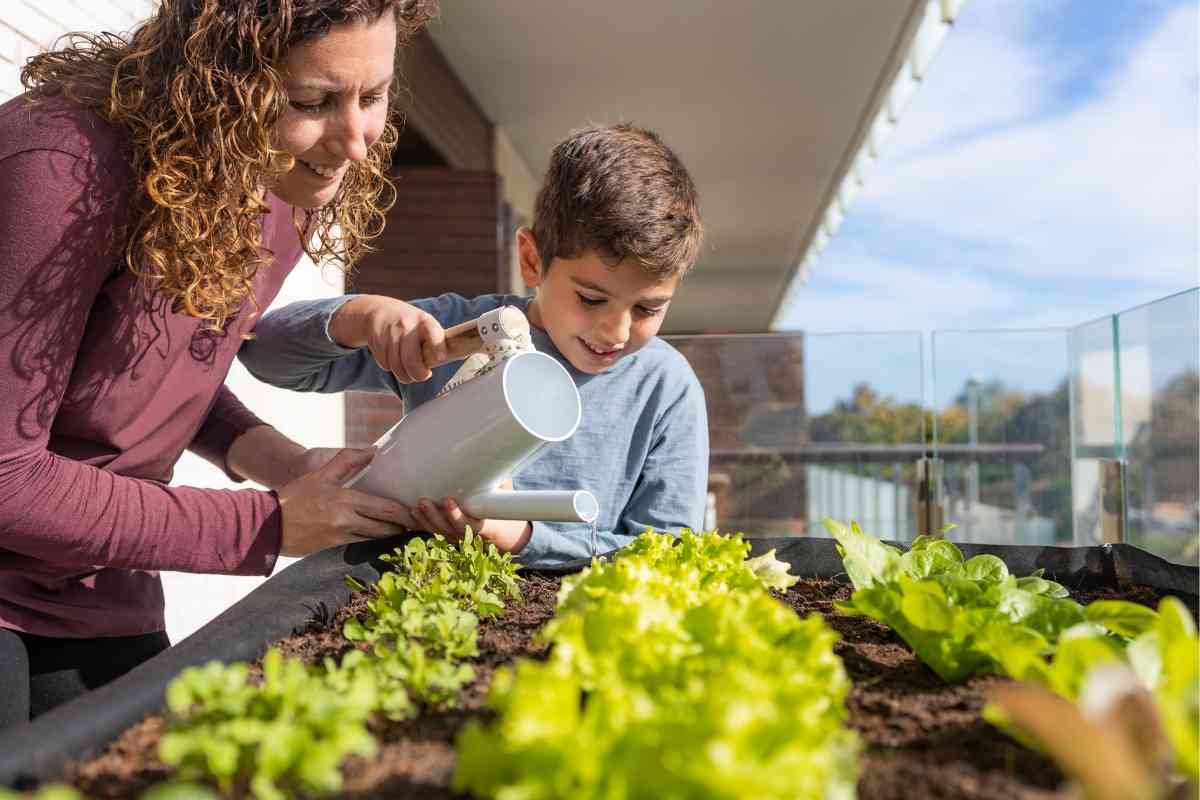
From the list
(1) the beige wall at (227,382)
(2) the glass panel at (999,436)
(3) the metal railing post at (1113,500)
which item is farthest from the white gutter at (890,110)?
(1) the beige wall at (227,382)

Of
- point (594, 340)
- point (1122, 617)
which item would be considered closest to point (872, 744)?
point (1122, 617)

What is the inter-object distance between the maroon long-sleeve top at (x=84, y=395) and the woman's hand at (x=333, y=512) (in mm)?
23

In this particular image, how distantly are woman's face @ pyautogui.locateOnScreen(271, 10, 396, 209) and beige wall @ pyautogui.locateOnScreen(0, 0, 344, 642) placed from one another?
1.47ft

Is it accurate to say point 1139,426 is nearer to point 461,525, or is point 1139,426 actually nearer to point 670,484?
point 670,484

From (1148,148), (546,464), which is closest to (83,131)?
(546,464)

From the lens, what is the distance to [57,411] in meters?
1.06

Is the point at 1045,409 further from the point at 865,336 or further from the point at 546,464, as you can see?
the point at 546,464

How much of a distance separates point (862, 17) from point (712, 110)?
1675 millimetres

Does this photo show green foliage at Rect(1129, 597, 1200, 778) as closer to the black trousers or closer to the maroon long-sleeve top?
the maroon long-sleeve top

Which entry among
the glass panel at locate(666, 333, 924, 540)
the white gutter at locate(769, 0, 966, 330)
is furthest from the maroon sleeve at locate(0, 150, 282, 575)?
the white gutter at locate(769, 0, 966, 330)

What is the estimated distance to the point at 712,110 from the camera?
680 centimetres

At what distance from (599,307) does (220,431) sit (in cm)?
61

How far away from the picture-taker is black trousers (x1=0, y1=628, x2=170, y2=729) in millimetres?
1081

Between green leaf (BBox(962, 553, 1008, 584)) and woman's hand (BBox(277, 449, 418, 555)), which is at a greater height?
woman's hand (BBox(277, 449, 418, 555))
